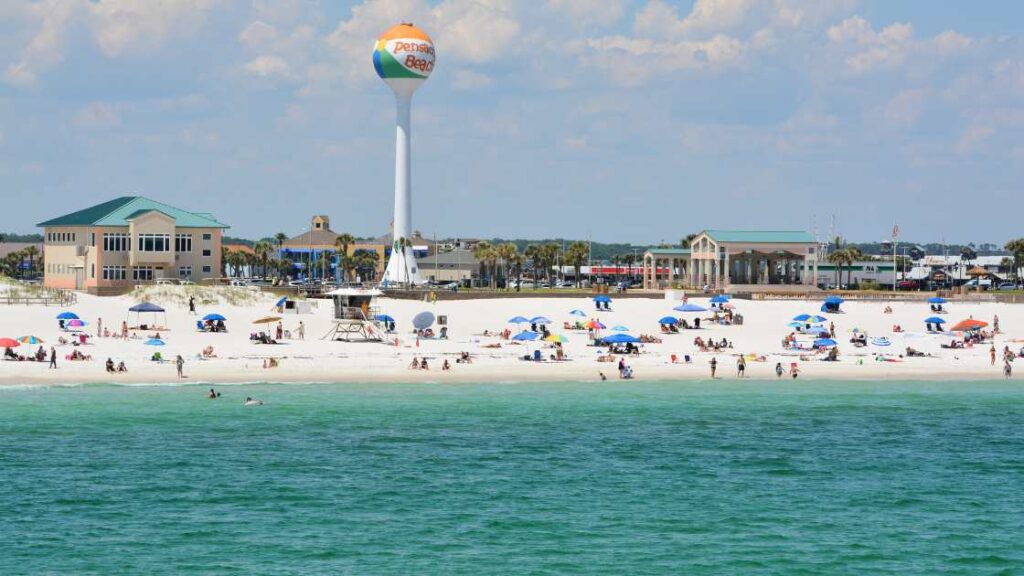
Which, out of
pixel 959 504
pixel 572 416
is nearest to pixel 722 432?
pixel 572 416

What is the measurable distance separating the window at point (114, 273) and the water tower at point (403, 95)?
20.5 m

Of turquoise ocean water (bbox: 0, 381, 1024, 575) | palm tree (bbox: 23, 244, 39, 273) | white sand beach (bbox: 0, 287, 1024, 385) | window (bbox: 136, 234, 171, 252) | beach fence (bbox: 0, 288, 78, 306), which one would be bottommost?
turquoise ocean water (bbox: 0, 381, 1024, 575)

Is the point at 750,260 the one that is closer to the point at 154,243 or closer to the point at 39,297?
the point at 154,243

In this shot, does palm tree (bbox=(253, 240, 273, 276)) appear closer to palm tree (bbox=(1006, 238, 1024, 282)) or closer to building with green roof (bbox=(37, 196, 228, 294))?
building with green roof (bbox=(37, 196, 228, 294))

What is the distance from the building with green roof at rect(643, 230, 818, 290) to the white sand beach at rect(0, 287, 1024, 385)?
84.4ft

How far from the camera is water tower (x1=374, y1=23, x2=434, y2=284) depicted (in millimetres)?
99250

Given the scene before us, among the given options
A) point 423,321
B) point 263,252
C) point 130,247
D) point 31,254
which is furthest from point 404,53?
point 31,254

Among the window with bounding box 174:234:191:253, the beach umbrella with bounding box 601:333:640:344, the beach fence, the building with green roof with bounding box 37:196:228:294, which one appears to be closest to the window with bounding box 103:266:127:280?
the building with green roof with bounding box 37:196:228:294

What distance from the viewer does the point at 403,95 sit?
338 feet

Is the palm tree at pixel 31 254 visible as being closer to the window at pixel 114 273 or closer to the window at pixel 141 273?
the window at pixel 114 273

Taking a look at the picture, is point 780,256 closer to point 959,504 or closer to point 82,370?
point 82,370

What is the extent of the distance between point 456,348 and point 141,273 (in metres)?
32.9

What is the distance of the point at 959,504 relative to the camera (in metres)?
33.1

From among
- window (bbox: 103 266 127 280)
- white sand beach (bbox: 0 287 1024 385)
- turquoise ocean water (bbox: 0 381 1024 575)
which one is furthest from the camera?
window (bbox: 103 266 127 280)
